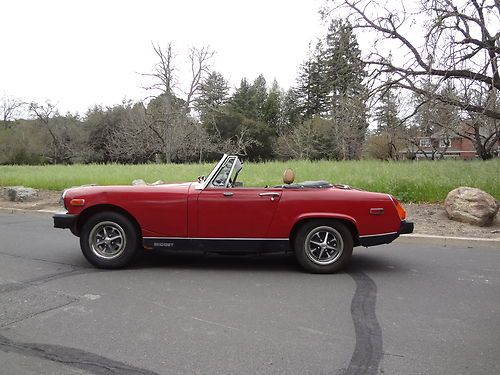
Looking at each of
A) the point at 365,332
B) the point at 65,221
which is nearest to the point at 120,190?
the point at 65,221

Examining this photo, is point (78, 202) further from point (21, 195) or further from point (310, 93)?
point (310, 93)

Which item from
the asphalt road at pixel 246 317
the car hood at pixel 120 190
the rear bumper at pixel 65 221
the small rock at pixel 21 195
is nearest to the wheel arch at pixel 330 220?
the asphalt road at pixel 246 317

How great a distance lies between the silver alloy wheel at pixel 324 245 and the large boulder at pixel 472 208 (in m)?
5.06

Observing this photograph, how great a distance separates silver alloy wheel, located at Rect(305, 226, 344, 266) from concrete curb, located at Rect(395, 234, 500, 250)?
125 inches

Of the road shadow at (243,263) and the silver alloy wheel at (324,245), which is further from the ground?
the silver alloy wheel at (324,245)

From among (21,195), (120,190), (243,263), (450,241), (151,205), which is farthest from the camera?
(21,195)

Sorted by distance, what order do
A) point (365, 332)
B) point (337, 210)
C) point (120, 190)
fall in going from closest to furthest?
point (365, 332) → point (337, 210) → point (120, 190)

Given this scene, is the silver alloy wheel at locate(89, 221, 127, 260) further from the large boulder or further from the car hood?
the large boulder

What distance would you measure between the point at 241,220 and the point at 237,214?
0.30 feet

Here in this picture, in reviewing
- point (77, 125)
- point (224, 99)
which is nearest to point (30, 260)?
point (77, 125)

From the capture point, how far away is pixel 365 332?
12.6ft

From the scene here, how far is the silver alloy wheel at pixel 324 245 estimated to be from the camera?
18.6 ft

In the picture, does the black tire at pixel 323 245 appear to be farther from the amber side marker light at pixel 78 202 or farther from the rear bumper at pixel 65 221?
the rear bumper at pixel 65 221

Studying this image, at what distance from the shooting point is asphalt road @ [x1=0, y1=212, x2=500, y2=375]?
3281 mm
